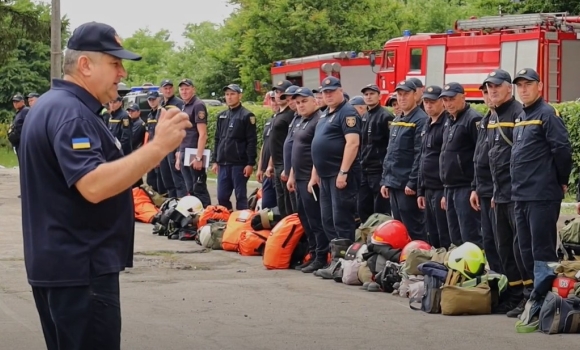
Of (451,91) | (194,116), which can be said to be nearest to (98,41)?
(451,91)

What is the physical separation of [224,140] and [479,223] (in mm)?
6321

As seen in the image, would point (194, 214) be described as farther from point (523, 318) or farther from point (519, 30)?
point (519, 30)

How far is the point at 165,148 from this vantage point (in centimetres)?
454

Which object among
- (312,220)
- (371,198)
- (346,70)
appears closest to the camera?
(312,220)

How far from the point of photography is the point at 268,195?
1559 centimetres

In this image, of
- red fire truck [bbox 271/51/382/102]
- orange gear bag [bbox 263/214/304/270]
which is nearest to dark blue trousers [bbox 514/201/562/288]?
orange gear bag [bbox 263/214/304/270]

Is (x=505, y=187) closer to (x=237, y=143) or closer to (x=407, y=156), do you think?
(x=407, y=156)

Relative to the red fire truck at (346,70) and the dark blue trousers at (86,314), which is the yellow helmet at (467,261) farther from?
the red fire truck at (346,70)

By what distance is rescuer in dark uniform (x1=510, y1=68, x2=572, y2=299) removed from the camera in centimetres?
955

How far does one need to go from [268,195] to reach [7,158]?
30.1 meters

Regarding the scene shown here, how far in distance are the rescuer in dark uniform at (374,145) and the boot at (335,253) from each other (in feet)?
5.51

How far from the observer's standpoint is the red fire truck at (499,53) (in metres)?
26.9

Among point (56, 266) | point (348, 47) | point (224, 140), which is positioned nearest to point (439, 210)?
point (224, 140)

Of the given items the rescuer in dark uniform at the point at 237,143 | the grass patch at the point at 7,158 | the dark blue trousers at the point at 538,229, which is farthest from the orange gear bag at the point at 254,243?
the grass patch at the point at 7,158
